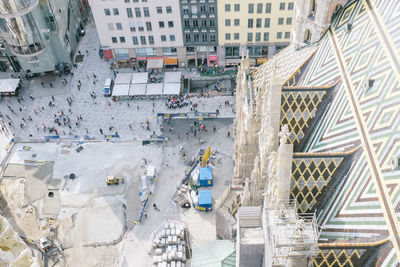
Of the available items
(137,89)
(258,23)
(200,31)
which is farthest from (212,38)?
(137,89)

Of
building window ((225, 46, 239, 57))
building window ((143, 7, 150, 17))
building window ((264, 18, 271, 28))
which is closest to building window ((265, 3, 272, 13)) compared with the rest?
building window ((264, 18, 271, 28))

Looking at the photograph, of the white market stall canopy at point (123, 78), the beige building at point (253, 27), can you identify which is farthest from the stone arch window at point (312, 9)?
the white market stall canopy at point (123, 78)

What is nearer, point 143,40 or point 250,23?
point 250,23

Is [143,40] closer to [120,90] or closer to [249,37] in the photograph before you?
[120,90]

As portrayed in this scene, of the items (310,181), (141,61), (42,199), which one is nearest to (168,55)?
(141,61)

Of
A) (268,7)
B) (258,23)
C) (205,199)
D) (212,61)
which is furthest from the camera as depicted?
(212,61)

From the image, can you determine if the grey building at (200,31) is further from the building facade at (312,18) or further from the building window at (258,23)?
the building facade at (312,18)

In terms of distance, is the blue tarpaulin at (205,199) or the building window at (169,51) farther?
the building window at (169,51)

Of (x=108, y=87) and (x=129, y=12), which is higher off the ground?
(x=129, y=12)
